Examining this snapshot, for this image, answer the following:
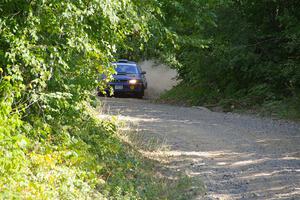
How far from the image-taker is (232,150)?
10.2 m

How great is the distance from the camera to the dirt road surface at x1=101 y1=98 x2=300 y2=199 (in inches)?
309

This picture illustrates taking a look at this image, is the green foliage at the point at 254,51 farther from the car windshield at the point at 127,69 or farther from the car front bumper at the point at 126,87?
the car windshield at the point at 127,69

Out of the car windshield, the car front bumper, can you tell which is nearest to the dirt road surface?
the car front bumper

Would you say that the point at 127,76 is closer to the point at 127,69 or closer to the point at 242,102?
the point at 127,69

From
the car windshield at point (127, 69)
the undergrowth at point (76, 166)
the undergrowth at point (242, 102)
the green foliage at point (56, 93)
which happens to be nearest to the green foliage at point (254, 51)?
the undergrowth at point (242, 102)

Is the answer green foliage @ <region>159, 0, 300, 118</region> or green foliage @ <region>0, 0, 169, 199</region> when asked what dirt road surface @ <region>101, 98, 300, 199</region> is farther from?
green foliage @ <region>159, 0, 300, 118</region>

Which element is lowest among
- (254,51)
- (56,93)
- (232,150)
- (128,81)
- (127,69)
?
(232,150)

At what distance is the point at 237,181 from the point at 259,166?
1.01 metres

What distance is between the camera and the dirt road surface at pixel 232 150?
786 centimetres

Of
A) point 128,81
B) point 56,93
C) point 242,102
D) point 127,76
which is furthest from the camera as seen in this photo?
point 127,76

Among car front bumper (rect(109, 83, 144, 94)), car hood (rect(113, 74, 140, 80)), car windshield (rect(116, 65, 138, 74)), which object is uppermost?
car windshield (rect(116, 65, 138, 74))

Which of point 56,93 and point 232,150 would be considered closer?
point 56,93


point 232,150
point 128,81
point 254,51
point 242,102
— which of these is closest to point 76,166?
point 232,150

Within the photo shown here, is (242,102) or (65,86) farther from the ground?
(65,86)
